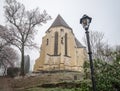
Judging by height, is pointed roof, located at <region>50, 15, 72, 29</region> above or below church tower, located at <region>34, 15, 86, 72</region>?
above

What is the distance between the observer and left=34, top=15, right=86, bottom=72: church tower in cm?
3859

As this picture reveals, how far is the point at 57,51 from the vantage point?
39.6m

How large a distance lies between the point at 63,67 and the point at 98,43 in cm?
999

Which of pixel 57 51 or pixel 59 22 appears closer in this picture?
pixel 57 51

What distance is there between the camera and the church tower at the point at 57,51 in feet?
127

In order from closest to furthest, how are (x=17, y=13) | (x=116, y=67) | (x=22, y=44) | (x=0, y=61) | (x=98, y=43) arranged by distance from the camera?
1. (x=116, y=67)
2. (x=22, y=44)
3. (x=17, y=13)
4. (x=0, y=61)
5. (x=98, y=43)

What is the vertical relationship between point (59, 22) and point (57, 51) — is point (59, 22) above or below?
above

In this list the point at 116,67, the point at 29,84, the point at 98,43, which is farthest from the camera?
the point at 98,43

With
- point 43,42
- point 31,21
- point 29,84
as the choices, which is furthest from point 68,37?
point 29,84

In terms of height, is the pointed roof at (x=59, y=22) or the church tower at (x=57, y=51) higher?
the pointed roof at (x=59, y=22)

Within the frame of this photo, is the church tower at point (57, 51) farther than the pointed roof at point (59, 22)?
No

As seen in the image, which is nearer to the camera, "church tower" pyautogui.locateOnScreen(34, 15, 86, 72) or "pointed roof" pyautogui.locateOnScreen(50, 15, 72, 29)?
"church tower" pyautogui.locateOnScreen(34, 15, 86, 72)

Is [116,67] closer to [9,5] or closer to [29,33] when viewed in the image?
[29,33]

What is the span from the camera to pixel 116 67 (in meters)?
10.8
